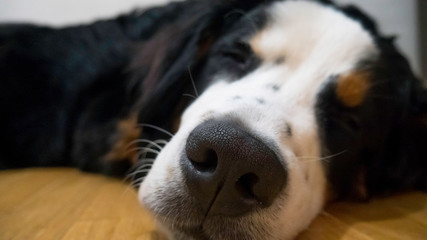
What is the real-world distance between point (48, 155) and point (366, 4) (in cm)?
160

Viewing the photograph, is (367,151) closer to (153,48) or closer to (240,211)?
(240,211)

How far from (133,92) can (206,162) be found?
0.65 m

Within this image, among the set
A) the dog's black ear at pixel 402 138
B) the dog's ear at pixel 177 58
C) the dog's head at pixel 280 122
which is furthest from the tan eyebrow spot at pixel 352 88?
the dog's ear at pixel 177 58

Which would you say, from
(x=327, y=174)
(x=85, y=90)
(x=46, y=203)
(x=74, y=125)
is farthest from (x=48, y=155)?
(x=327, y=174)

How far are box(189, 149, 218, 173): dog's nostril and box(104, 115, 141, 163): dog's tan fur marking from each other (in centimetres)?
55

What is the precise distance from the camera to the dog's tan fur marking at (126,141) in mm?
1207

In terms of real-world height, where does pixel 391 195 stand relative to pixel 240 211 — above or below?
below

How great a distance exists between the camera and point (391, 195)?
118 cm

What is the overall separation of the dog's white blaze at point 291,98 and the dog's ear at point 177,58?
116 mm

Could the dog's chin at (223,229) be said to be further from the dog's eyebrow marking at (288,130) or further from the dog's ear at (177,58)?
the dog's ear at (177,58)

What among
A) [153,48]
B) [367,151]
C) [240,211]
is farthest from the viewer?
[153,48]

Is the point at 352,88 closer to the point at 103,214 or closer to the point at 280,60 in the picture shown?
the point at 280,60

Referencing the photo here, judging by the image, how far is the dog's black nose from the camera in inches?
24.6

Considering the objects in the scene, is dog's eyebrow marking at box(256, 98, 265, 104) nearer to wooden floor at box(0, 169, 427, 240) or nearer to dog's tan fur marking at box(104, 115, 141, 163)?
wooden floor at box(0, 169, 427, 240)
